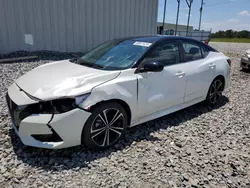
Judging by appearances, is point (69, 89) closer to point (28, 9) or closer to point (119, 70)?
point (119, 70)

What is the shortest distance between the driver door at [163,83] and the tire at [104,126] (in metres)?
0.36

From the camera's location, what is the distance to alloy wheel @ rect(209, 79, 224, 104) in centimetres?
418

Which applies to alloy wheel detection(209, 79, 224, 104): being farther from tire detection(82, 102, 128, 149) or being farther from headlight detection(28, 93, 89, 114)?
headlight detection(28, 93, 89, 114)

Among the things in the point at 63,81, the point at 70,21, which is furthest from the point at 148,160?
the point at 70,21

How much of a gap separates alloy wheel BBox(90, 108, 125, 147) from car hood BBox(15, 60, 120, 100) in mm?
401

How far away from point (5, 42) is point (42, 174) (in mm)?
7210

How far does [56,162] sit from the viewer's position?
95.2 inches

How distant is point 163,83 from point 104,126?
3.78 ft

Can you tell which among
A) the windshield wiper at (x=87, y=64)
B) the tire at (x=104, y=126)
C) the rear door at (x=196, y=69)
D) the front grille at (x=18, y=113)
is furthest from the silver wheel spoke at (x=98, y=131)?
the rear door at (x=196, y=69)

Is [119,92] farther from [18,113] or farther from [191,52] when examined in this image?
[191,52]

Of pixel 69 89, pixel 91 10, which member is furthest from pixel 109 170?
pixel 91 10

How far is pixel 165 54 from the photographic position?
131 inches

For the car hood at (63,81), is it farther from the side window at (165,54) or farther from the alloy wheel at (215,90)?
the alloy wheel at (215,90)

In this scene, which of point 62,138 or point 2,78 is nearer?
point 62,138
